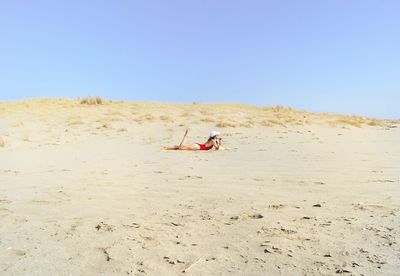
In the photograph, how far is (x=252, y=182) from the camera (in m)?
5.60

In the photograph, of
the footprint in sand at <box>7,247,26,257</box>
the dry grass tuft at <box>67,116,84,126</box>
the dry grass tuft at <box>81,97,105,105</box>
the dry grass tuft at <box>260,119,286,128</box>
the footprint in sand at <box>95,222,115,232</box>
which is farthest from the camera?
the dry grass tuft at <box>81,97,105,105</box>

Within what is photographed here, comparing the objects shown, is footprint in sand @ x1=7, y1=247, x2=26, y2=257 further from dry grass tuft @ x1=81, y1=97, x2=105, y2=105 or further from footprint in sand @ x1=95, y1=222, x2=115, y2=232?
dry grass tuft @ x1=81, y1=97, x2=105, y2=105

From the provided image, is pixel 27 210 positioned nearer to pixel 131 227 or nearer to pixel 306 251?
pixel 131 227

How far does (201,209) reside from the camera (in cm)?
431

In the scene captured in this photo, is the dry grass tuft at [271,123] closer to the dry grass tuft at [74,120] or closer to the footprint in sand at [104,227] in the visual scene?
the dry grass tuft at [74,120]

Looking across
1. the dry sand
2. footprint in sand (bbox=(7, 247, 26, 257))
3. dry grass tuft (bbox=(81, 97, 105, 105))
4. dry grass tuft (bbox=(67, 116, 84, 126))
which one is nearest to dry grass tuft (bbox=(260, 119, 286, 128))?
the dry sand

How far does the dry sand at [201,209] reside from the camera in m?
3.04

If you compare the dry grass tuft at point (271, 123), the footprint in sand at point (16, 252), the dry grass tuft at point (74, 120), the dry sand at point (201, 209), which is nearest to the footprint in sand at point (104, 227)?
the dry sand at point (201, 209)

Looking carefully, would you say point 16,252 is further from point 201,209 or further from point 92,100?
point 92,100

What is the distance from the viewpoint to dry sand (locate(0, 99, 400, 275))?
3.04m

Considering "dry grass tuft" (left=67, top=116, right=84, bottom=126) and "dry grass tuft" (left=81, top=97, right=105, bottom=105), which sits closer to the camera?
"dry grass tuft" (left=67, top=116, right=84, bottom=126)

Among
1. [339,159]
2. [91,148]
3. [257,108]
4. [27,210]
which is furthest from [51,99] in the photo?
[27,210]

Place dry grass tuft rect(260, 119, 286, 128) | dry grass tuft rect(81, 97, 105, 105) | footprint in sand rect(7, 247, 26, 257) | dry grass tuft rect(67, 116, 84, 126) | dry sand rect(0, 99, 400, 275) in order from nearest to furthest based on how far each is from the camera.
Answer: dry sand rect(0, 99, 400, 275), footprint in sand rect(7, 247, 26, 257), dry grass tuft rect(260, 119, 286, 128), dry grass tuft rect(67, 116, 84, 126), dry grass tuft rect(81, 97, 105, 105)

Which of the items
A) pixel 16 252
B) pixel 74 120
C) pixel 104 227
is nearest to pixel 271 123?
pixel 74 120
